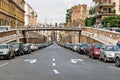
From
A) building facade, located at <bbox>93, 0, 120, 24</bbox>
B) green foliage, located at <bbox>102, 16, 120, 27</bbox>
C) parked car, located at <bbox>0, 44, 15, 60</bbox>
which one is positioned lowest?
parked car, located at <bbox>0, 44, 15, 60</bbox>

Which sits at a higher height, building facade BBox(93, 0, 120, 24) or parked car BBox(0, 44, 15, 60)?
building facade BBox(93, 0, 120, 24)

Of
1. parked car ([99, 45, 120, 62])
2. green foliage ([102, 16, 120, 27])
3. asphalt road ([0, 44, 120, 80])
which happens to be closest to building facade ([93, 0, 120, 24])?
green foliage ([102, 16, 120, 27])

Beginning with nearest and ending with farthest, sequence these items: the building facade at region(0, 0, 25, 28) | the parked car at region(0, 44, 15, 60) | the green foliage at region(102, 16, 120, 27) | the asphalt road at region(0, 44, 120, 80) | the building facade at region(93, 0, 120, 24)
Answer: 1. the asphalt road at region(0, 44, 120, 80)
2. the parked car at region(0, 44, 15, 60)
3. the building facade at region(0, 0, 25, 28)
4. the green foliage at region(102, 16, 120, 27)
5. the building facade at region(93, 0, 120, 24)

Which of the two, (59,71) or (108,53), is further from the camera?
(108,53)

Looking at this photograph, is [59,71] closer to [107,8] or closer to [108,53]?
[108,53]

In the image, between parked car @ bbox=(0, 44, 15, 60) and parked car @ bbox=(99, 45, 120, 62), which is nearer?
parked car @ bbox=(99, 45, 120, 62)

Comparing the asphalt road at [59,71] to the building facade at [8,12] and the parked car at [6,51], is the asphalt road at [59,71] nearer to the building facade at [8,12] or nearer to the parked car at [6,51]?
the parked car at [6,51]

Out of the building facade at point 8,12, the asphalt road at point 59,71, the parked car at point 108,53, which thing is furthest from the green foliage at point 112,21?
the asphalt road at point 59,71

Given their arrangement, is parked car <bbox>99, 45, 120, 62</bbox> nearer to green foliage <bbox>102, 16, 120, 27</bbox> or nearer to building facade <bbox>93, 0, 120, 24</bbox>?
green foliage <bbox>102, 16, 120, 27</bbox>

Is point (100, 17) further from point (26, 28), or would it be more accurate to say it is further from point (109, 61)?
point (109, 61)

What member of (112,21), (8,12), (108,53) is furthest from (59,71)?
(8,12)

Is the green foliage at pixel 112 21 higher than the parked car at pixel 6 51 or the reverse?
higher

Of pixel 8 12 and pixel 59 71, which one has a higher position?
pixel 8 12

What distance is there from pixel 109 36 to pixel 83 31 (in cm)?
4902
